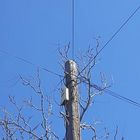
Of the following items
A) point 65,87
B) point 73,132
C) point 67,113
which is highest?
point 65,87

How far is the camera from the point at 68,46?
6898 millimetres

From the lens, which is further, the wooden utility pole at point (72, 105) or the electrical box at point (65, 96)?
the electrical box at point (65, 96)

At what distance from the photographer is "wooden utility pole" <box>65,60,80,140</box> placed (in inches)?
206

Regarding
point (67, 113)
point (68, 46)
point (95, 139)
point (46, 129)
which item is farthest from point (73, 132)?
point (68, 46)

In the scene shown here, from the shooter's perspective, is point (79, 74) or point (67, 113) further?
point (79, 74)

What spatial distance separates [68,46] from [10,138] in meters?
2.40

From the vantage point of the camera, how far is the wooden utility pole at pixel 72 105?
17.2 feet

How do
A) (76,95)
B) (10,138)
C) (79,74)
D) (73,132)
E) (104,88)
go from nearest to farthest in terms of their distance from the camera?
(73,132) < (76,95) < (79,74) < (104,88) < (10,138)

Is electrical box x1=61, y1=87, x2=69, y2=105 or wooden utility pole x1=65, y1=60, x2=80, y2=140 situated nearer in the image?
wooden utility pole x1=65, y1=60, x2=80, y2=140

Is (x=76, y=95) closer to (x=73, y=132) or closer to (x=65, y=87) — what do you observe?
(x=65, y=87)

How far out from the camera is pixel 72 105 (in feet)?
18.1

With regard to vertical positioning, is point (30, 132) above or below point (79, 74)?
below

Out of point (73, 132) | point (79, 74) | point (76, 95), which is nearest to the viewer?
point (73, 132)

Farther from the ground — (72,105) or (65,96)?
(65,96)
